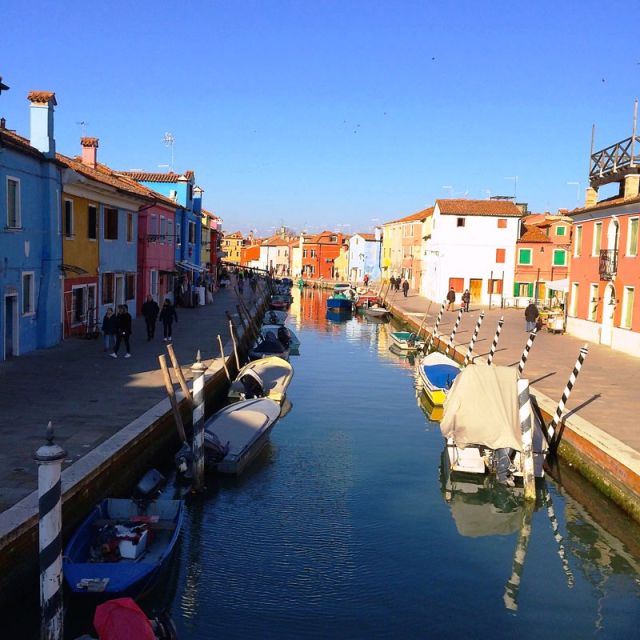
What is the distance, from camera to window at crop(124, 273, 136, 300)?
30.3 metres

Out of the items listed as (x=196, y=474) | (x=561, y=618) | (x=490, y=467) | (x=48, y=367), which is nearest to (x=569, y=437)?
(x=490, y=467)

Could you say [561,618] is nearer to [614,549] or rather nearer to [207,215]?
[614,549]

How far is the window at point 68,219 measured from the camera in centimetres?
2216

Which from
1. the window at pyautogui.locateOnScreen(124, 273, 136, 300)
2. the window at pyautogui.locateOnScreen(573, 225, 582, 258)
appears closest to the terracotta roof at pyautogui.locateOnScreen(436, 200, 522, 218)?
the window at pyautogui.locateOnScreen(573, 225, 582, 258)

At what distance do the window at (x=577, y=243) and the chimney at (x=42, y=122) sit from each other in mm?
21572

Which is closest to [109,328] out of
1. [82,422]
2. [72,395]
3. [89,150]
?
[72,395]

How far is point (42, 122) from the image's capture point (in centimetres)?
2056

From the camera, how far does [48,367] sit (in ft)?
58.0

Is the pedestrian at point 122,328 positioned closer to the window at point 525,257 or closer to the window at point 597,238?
the window at point 597,238

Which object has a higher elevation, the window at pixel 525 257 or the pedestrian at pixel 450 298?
the window at pixel 525 257

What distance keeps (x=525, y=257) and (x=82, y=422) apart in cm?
4245

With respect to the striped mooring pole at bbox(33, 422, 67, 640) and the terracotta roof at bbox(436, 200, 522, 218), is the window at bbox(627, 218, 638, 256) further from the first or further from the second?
the terracotta roof at bbox(436, 200, 522, 218)

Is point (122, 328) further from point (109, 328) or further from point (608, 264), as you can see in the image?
point (608, 264)

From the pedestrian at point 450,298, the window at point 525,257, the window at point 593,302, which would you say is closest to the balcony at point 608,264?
the window at point 593,302
